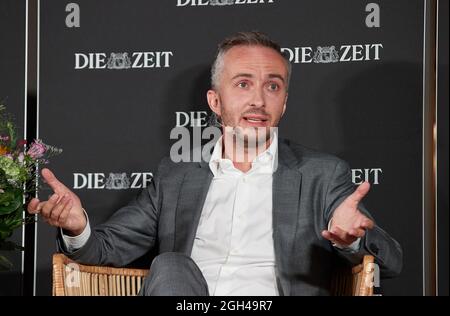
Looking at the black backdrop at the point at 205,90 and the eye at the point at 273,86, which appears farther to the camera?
the black backdrop at the point at 205,90

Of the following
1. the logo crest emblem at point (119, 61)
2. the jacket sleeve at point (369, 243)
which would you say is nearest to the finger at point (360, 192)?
the jacket sleeve at point (369, 243)

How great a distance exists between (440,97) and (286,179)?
1078 mm

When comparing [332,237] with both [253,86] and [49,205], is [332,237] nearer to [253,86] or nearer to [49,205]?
[253,86]

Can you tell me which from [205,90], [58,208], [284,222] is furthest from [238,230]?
[205,90]

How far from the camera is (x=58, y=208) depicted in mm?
3299

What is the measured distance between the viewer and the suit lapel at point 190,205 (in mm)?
3693

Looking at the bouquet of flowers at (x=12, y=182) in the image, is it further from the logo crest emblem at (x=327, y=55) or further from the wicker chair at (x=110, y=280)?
→ the logo crest emblem at (x=327, y=55)

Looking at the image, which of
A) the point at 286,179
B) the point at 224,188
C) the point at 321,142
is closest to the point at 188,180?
the point at 224,188

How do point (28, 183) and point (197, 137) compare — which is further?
point (197, 137)

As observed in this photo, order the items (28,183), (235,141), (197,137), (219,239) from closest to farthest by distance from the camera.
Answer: (219,239) < (235,141) < (28,183) < (197,137)

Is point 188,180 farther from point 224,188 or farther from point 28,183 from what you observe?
point 28,183

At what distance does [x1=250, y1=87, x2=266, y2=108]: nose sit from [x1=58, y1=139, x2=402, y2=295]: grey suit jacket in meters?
0.22

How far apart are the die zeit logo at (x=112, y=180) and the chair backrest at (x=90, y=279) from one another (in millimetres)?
688

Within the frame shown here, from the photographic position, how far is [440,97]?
13.9ft
